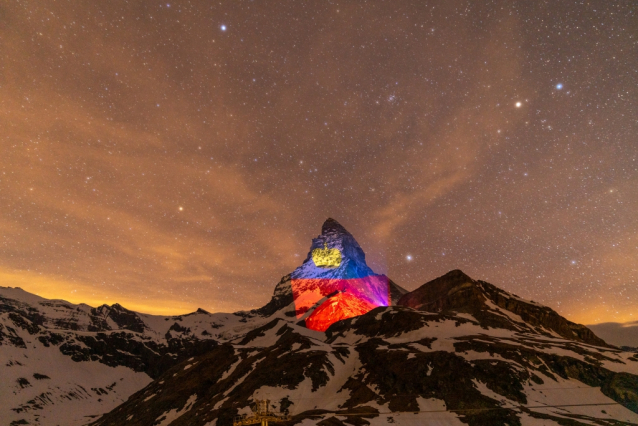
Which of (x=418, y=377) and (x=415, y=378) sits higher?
(x=418, y=377)

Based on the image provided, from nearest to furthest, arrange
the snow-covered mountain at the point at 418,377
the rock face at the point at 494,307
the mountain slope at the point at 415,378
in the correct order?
1. the mountain slope at the point at 415,378
2. the snow-covered mountain at the point at 418,377
3. the rock face at the point at 494,307

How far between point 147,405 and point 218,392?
113 feet

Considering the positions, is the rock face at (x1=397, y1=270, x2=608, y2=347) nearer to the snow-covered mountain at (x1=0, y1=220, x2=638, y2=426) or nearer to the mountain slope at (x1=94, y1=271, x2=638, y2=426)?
the snow-covered mountain at (x1=0, y1=220, x2=638, y2=426)

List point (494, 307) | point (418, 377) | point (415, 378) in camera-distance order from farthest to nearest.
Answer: point (494, 307), point (418, 377), point (415, 378)

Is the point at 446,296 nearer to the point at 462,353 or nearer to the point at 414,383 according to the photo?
the point at 462,353

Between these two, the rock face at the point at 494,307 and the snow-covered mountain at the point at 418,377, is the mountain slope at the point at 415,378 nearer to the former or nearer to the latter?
the snow-covered mountain at the point at 418,377

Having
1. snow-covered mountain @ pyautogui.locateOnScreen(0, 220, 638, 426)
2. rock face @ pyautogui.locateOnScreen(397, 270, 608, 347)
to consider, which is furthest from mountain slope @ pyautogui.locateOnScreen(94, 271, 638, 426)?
rock face @ pyautogui.locateOnScreen(397, 270, 608, 347)

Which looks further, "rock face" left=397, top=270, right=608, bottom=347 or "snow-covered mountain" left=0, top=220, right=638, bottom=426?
"rock face" left=397, top=270, right=608, bottom=347

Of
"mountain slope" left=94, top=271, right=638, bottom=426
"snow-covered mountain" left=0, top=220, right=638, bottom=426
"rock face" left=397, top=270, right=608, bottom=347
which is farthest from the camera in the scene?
"rock face" left=397, top=270, right=608, bottom=347

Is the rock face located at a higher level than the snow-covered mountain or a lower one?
higher

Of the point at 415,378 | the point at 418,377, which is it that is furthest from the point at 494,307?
the point at 415,378

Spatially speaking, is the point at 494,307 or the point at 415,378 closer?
the point at 415,378

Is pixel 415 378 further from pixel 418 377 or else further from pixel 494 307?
pixel 494 307

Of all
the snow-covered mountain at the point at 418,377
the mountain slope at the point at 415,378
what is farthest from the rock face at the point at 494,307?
the mountain slope at the point at 415,378
